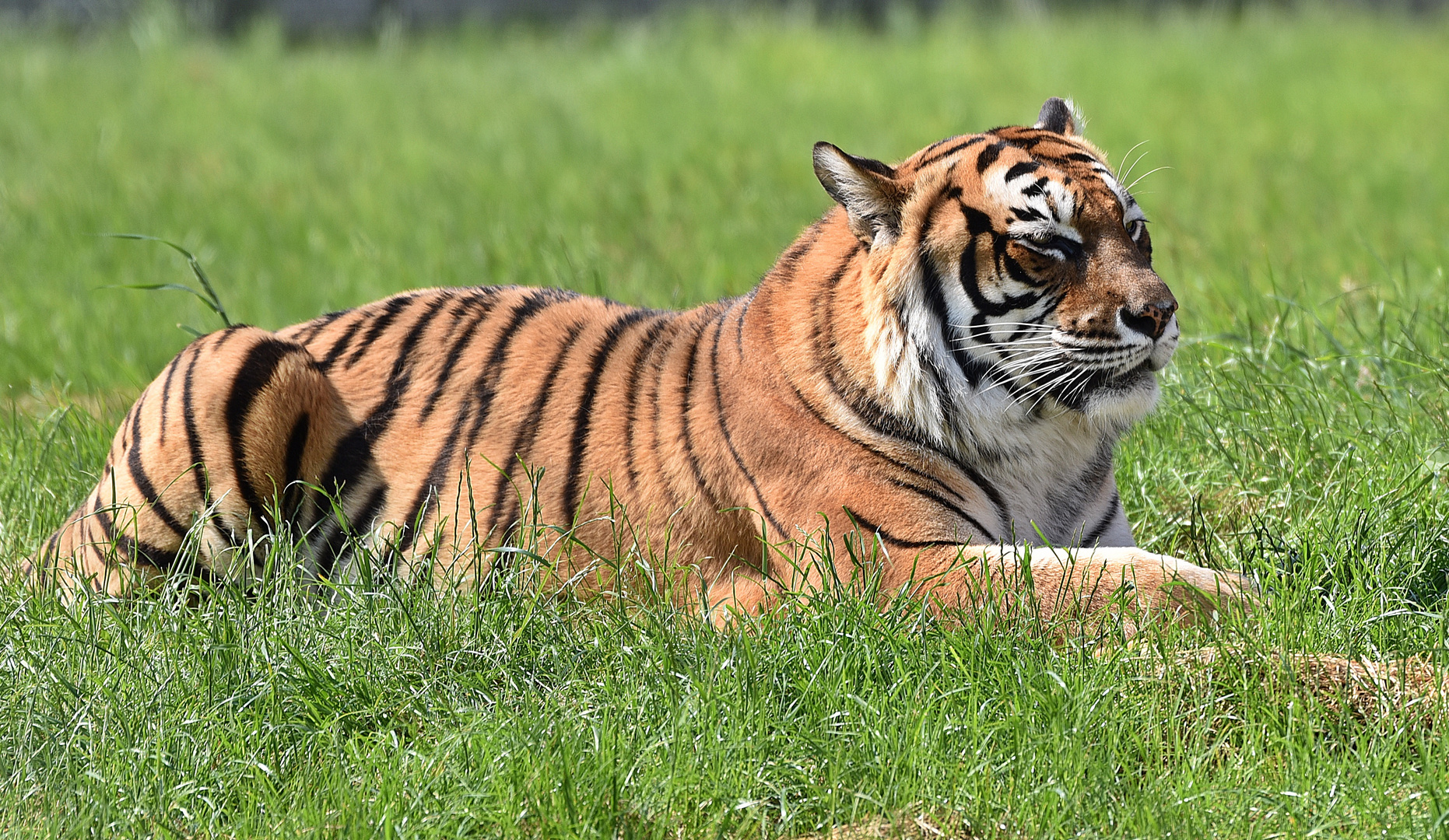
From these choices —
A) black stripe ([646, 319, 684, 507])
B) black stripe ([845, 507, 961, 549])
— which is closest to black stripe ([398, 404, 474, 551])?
black stripe ([646, 319, 684, 507])

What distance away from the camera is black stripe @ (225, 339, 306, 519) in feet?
11.6

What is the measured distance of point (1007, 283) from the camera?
3.14 m

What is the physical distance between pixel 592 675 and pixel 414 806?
0.56m

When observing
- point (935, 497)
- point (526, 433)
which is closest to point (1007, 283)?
point (935, 497)

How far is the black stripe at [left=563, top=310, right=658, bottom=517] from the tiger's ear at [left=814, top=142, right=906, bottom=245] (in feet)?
2.42

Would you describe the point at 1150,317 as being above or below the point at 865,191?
below

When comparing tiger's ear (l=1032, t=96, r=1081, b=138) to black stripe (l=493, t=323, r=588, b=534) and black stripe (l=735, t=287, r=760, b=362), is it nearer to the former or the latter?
black stripe (l=735, t=287, r=760, b=362)

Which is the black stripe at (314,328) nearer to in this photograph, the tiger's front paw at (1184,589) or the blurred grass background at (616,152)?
the blurred grass background at (616,152)

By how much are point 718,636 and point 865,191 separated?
1.03m

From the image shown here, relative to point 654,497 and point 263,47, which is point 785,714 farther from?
point 263,47

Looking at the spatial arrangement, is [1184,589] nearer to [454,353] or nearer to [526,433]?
[526,433]

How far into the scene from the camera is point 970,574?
2877 mm

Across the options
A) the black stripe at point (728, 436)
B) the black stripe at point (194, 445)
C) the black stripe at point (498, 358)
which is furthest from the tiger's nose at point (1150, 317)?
the black stripe at point (194, 445)

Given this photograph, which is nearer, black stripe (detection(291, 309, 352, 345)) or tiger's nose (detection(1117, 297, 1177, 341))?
tiger's nose (detection(1117, 297, 1177, 341))
